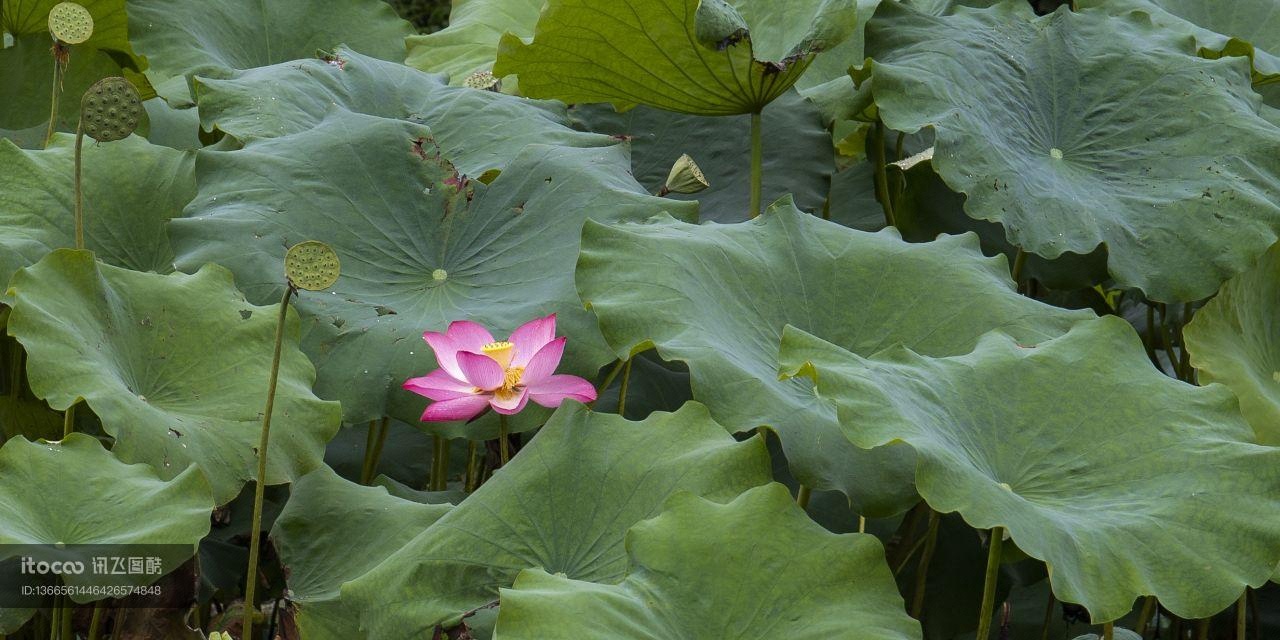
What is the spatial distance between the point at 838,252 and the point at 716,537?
44 centimetres

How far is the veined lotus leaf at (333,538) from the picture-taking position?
3.13 ft

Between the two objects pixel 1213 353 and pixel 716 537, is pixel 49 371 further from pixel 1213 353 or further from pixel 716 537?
pixel 1213 353

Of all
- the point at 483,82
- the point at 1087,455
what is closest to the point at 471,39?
the point at 483,82

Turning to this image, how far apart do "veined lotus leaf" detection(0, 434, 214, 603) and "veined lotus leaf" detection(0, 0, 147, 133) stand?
2.66ft

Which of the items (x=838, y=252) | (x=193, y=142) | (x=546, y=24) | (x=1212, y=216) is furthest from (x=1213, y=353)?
(x=193, y=142)

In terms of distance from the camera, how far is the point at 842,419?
0.83 meters

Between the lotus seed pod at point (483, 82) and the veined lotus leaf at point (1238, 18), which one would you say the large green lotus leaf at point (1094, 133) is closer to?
the veined lotus leaf at point (1238, 18)

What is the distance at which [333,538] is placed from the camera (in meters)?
1.01

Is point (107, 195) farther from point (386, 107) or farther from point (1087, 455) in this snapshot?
point (1087, 455)

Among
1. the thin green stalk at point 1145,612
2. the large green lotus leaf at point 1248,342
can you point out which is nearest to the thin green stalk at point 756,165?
the large green lotus leaf at point 1248,342

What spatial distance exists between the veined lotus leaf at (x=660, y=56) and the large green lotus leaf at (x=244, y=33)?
0.44 meters

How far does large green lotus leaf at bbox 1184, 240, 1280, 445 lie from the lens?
1.23 m

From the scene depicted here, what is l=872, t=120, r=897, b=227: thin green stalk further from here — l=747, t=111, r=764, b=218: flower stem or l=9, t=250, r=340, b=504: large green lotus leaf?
l=9, t=250, r=340, b=504: large green lotus leaf

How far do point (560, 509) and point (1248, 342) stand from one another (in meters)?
0.85
